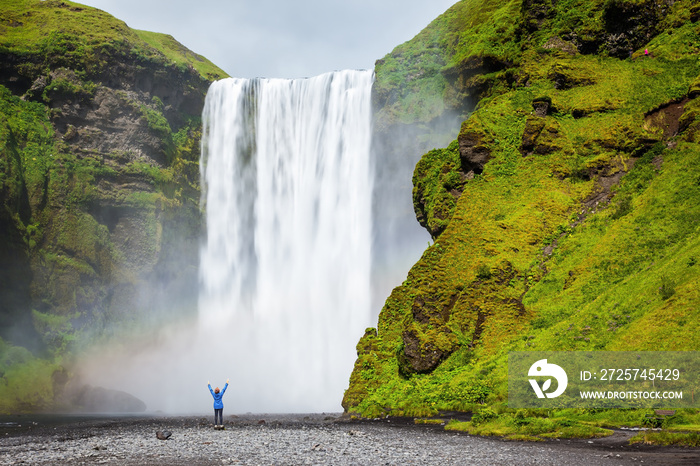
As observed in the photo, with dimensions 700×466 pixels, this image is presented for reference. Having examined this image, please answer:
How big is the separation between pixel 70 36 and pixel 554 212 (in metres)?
68.6

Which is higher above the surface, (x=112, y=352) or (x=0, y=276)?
(x=0, y=276)

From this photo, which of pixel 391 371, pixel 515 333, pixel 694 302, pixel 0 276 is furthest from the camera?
pixel 0 276

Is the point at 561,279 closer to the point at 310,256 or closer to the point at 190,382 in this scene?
the point at 310,256

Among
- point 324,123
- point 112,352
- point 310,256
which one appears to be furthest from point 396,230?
point 112,352

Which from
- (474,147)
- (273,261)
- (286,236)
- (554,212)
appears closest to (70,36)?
(286,236)

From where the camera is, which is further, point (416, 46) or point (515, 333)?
point (416, 46)

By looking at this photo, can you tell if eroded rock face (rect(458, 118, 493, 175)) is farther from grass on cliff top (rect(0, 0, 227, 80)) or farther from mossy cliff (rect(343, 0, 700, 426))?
grass on cliff top (rect(0, 0, 227, 80))

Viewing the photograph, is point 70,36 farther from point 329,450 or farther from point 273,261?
point 329,450

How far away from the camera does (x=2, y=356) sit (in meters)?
57.8

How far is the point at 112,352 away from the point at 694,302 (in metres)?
64.3

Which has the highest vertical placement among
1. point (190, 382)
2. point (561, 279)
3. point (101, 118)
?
point (101, 118)

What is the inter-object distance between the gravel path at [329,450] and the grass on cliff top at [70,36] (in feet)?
209

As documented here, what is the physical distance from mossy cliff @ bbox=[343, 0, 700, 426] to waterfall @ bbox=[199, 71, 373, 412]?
17.1 meters

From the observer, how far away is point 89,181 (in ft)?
232
